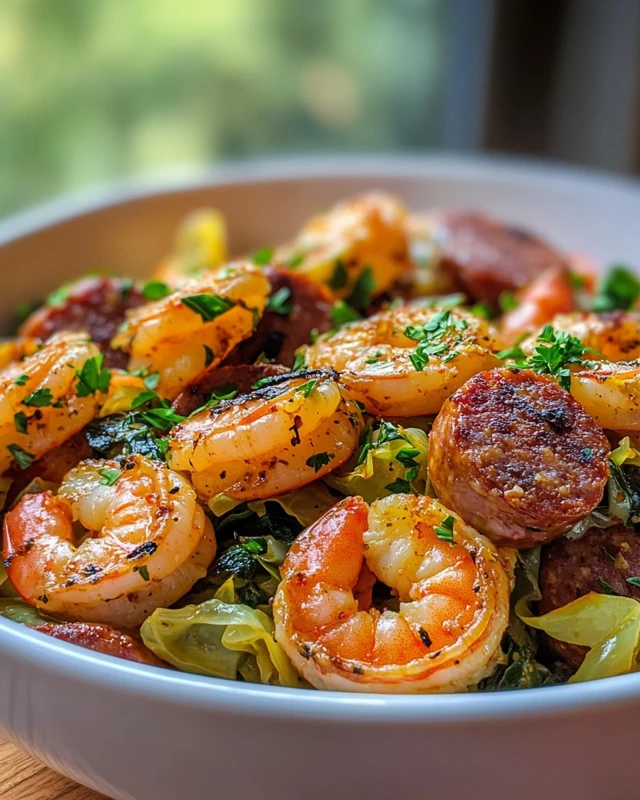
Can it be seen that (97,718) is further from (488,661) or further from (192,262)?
(192,262)

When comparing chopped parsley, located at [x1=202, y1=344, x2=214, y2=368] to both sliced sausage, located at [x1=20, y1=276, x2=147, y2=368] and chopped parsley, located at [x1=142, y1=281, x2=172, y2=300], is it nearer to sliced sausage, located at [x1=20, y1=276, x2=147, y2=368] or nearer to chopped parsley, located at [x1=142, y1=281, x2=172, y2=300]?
chopped parsley, located at [x1=142, y1=281, x2=172, y2=300]

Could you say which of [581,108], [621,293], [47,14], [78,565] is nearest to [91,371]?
[78,565]

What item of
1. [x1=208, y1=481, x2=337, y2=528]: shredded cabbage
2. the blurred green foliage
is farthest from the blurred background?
[x1=208, y1=481, x2=337, y2=528]: shredded cabbage

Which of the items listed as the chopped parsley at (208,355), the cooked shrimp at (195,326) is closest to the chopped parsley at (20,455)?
the cooked shrimp at (195,326)

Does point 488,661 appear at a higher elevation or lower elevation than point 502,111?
lower

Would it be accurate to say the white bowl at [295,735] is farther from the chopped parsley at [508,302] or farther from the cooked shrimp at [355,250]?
the chopped parsley at [508,302]
